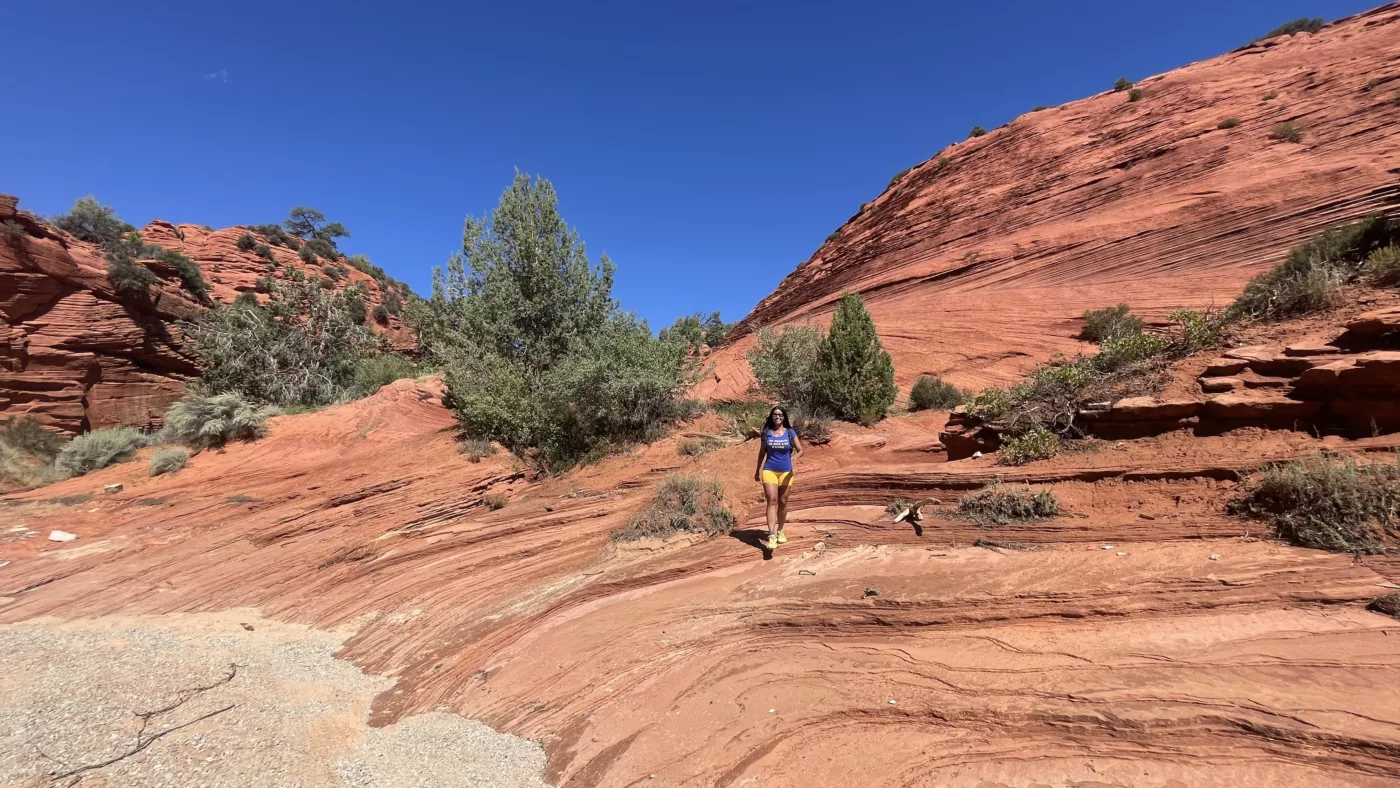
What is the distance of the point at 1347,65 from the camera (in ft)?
64.2

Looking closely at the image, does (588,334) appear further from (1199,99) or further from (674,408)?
(1199,99)

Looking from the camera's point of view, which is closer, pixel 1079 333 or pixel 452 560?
pixel 452 560

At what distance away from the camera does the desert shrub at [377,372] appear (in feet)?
64.8

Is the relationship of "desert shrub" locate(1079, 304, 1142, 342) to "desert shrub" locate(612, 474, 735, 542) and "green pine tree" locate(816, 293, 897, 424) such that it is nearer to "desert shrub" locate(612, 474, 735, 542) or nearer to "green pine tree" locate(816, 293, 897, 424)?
"green pine tree" locate(816, 293, 897, 424)

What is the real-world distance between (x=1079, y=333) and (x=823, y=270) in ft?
55.5

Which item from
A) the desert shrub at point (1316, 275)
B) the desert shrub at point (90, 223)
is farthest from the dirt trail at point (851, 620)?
the desert shrub at point (90, 223)

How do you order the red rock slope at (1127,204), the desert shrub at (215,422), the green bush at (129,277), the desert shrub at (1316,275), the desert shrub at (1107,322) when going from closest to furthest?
the desert shrub at (1316,275)
the desert shrub at (215,422)
the desert shrub at (1107,322)
the red rock slope at (1127,204)
the green bush at (129,277)

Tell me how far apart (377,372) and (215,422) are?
7.73m

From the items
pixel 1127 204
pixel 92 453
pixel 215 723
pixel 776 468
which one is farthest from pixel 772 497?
pixel 1127 204

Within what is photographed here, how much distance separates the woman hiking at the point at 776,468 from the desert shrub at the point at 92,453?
1583 cm

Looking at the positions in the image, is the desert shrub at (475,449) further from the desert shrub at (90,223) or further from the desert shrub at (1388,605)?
the desert shrub at (90,223)

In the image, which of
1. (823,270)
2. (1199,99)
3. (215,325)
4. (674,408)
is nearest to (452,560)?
(674,408)

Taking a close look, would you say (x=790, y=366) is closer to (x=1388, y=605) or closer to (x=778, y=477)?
(x=778, y=477)

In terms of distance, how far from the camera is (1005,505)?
555cm
